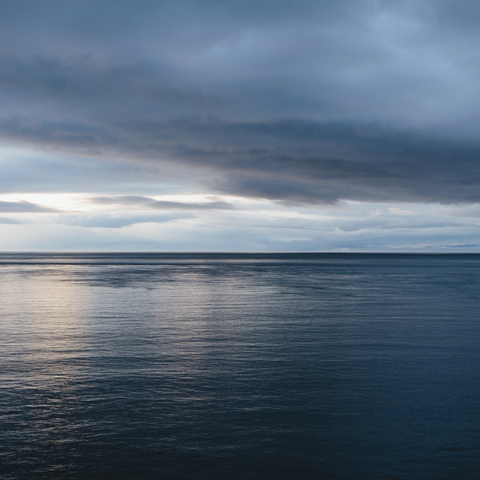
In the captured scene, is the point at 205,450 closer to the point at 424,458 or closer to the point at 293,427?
the point at 293,427

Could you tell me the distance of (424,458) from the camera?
12.7 meters

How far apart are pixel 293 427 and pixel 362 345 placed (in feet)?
→ 43.7

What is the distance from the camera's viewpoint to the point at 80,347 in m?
26.0

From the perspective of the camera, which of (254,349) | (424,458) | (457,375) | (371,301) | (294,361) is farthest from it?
(371,301)

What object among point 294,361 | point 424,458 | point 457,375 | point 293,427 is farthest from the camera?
point 294,361

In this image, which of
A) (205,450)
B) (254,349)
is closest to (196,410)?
(205,450)

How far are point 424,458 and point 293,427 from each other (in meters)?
3.66

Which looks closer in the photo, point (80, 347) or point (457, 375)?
point (457, 375)

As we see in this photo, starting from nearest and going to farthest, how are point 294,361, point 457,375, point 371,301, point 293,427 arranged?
point 293,427 < point 457,375 < point 294,361 < point 371,301

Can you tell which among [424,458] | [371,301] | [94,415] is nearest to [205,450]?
[94,415]

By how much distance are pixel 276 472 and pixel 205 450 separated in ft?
6.78

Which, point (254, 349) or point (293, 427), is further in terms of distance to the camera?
point (254, 349)

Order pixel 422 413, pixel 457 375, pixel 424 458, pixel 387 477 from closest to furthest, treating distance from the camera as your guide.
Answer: pixel 387 477 → pixel 424 458 → pixel 422 413 → pixel 457 375

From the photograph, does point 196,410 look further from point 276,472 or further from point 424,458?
point 424,458
